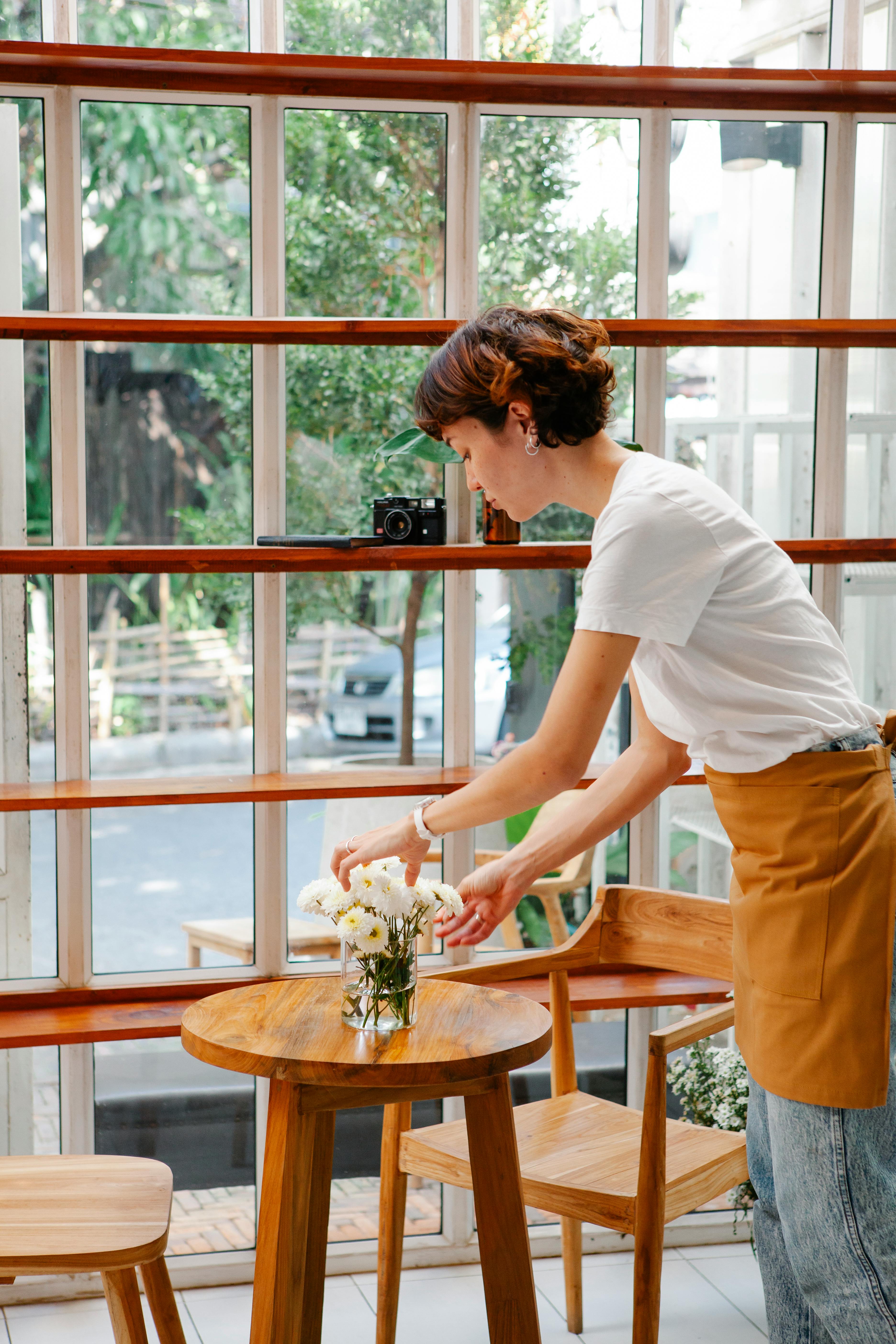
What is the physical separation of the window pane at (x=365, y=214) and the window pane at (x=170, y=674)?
651 mm

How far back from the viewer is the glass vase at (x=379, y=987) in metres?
1.68

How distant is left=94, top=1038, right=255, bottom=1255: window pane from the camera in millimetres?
2693

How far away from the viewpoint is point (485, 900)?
71.1 inches

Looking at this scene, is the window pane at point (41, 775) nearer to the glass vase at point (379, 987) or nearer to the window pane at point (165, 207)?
the window pane at point (165, 207)

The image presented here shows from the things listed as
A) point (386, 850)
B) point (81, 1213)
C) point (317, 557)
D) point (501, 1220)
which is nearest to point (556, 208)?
point (317, 557)

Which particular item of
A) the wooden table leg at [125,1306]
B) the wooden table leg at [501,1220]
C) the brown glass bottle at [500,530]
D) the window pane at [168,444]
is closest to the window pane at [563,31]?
the window pane at [168,444]

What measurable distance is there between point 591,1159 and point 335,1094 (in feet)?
2.36

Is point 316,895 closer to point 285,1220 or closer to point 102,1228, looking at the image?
point 285,1220

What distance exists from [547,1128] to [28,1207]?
90 centimetres

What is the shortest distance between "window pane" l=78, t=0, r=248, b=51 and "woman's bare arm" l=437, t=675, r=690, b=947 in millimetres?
1626

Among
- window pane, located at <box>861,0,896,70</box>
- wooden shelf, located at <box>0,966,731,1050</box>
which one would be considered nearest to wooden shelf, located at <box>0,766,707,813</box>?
wooden shelf, located at <box>0,966,731,1050</box>

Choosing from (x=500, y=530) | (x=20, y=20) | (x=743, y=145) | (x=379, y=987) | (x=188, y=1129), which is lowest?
(x=188, y=1129)

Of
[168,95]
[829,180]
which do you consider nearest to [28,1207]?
[168,95]

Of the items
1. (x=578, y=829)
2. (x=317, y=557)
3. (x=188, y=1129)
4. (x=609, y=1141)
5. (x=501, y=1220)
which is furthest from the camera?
(x=188, y=1129)
